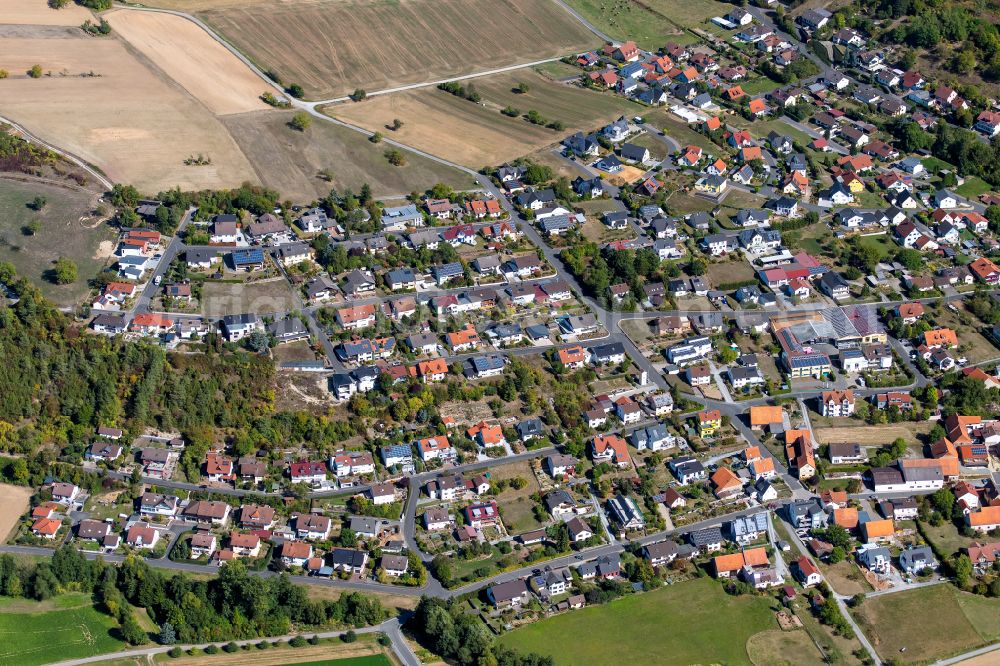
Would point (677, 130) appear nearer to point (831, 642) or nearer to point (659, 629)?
point (659, 629)

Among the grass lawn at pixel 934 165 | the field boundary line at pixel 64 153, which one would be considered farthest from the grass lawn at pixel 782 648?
the field boundary line at pixel 64 153

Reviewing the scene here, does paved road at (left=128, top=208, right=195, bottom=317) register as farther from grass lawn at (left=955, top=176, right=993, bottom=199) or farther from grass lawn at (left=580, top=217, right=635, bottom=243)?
grass lawn at (left=955, top=176, right=993, bottom=199)

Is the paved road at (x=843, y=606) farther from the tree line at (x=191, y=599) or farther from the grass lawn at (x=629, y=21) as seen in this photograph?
the grass lawn at (x=629, y=21)

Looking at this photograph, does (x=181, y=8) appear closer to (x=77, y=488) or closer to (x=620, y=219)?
(x=620, y=219)

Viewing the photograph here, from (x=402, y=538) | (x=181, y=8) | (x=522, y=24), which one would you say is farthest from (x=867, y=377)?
(x=181, y=8)

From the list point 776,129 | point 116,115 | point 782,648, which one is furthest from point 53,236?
point 776,129
